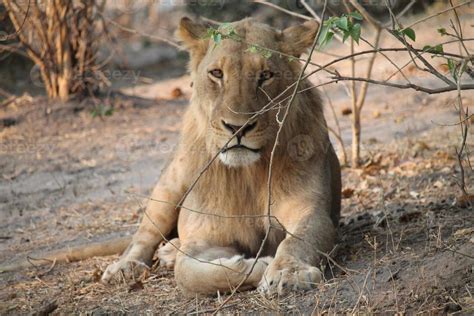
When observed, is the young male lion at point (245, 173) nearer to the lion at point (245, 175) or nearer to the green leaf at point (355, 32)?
the lion at point (245, 175)

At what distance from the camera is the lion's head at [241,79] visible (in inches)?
160

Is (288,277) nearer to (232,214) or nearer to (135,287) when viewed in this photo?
(232,214)

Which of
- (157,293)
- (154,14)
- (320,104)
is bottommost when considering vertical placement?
(157,293)

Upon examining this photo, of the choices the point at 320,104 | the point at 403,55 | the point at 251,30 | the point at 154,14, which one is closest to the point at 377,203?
the point at 320,104

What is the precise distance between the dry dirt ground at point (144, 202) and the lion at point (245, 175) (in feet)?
0.52

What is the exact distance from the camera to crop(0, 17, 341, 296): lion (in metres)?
4.04

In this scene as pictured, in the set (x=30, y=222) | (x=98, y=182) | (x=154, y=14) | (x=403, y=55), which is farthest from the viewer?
(x=154, y=14)

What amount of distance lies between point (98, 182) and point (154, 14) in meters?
9.94

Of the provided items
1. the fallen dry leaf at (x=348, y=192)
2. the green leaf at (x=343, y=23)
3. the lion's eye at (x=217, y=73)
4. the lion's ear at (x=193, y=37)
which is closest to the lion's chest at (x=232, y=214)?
the lion's eye at (x=217, y=73)

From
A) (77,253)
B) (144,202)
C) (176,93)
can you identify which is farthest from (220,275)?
(176,93)

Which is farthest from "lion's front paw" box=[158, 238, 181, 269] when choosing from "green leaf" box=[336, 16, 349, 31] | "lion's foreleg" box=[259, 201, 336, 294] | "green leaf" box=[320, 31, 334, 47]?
"green leaf" box=[336, 16, 349, 31]

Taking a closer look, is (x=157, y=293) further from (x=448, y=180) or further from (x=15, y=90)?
(x=15, y=90)

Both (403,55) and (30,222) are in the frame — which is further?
(403,55)

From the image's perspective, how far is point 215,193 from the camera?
4.55 metres
